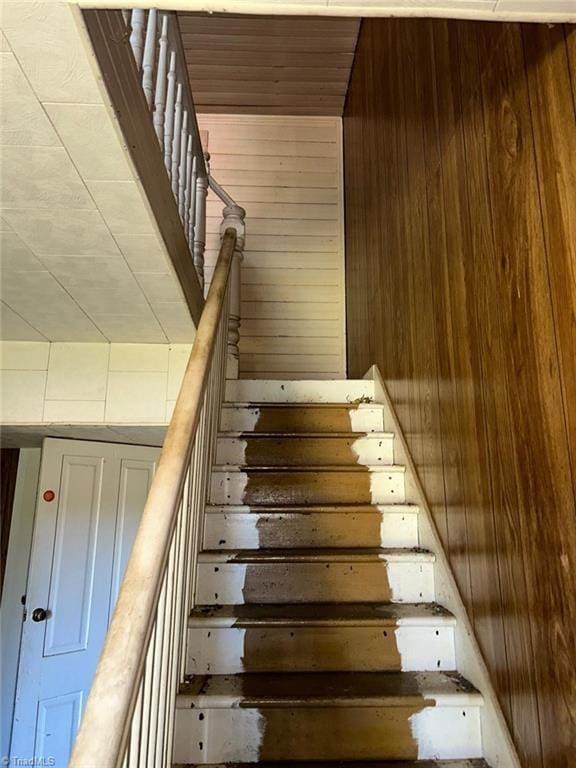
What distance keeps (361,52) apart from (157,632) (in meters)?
3.62

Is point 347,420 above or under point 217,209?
under

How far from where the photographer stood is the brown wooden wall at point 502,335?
3.43 ft

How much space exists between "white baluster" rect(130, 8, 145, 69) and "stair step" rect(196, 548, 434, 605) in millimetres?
1535

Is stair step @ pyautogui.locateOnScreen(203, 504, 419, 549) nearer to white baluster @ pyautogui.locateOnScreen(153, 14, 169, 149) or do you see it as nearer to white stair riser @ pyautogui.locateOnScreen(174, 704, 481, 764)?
white stair riser @ pyautogui.locateOnScreen(174, 704, 481, 764)

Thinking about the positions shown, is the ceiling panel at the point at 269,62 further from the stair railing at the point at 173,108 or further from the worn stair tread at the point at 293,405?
the worn stair tread at the point at 293,405

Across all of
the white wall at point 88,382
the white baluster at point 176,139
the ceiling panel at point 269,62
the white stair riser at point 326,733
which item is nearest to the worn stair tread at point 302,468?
the white wall at point 88,382

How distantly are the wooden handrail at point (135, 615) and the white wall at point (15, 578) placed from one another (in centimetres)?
216

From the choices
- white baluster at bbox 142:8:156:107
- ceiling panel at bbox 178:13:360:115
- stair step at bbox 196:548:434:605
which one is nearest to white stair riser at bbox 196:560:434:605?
stair step at bbox 196:548:434:605

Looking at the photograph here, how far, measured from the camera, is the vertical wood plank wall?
3887mm

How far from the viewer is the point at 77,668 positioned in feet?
8.70

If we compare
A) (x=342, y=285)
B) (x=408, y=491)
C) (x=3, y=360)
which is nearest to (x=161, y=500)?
(x=408, y=491)

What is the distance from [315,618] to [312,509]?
46cm

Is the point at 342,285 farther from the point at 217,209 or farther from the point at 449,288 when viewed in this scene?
the point at 449,288

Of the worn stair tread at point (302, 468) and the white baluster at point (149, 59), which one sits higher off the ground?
the white baluster at point (149, 59)
